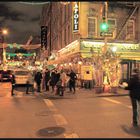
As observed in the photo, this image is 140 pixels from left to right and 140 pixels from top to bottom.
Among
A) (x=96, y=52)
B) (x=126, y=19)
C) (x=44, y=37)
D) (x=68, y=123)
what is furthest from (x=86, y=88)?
(x=44, y=37)

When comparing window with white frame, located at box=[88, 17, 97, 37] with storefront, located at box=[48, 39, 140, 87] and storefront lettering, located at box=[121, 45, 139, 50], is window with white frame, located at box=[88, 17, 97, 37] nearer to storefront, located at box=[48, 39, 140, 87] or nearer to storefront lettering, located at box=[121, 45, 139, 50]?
storefront, located at box=[48, 39, 140, 87]

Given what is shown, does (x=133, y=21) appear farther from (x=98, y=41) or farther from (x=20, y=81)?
(x=20, y=81)

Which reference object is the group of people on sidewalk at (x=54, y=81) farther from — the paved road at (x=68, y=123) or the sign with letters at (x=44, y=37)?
the sign with letters at (x=44, y=37)

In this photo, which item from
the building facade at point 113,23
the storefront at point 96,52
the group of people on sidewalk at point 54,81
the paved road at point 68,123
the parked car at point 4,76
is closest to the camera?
the paved road at point 68,123

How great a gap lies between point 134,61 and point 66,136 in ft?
79.9

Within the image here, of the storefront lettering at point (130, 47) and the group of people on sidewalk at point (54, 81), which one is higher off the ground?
the storefront lettering at point (130, 47)

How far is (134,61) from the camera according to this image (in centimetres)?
3192

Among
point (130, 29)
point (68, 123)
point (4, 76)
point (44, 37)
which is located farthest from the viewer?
point (44, 37)

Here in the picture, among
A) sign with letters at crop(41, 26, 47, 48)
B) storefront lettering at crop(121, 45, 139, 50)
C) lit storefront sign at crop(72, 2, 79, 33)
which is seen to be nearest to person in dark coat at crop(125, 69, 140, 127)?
lit storefront sign at crop(72, 2, 79, 33)

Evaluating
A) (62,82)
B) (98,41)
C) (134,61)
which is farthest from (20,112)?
(134,61)

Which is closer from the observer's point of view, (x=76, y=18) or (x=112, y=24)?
(x=76, y=18)

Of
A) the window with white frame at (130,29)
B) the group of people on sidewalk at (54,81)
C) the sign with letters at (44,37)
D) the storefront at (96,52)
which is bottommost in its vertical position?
the group of people on sidewalk at (54,81)

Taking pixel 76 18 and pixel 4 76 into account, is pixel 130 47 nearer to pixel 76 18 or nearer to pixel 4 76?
pixel 76 18

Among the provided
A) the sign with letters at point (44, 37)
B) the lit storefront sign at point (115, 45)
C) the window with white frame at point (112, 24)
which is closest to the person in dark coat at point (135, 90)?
the lit storefront sign at point (115, 45)
